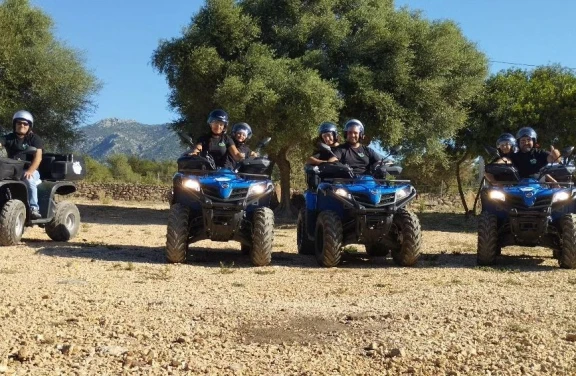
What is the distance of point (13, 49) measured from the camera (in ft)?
73.8

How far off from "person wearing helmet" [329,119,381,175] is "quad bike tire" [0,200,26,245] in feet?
15.2

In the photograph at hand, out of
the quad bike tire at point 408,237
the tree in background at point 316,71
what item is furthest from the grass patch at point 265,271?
the tree in background at point 316,71

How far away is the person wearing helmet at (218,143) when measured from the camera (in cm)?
943

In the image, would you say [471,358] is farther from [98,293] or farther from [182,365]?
[98,293]

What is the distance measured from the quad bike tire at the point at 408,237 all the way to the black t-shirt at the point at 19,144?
577 centimetres

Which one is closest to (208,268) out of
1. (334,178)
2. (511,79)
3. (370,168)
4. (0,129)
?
(334,178)

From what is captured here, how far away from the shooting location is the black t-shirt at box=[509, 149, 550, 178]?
10.0m

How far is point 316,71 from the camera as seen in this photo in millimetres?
18953

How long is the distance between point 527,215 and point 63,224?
23.7 feet

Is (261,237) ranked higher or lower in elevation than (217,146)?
lower

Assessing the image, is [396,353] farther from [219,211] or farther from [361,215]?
[219,211]

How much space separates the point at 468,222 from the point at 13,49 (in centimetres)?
1534

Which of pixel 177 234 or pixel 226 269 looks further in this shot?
pixel 177 234

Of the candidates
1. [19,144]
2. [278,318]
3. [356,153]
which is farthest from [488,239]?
[19,144]
